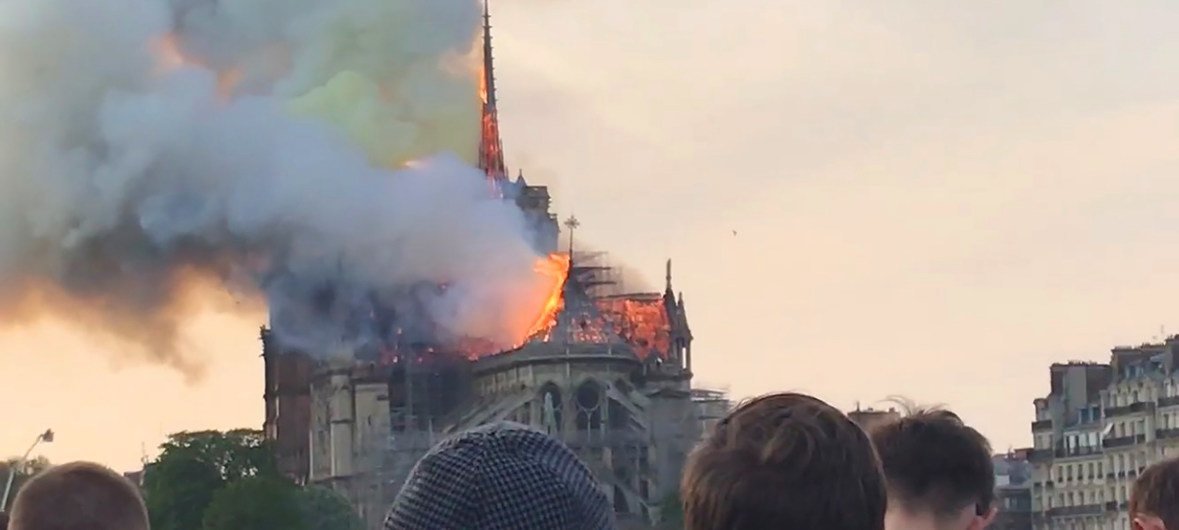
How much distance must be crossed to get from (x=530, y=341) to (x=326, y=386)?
1210 cm

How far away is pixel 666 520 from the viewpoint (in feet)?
409

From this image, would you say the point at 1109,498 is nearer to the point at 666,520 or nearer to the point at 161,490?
the point at 666,520

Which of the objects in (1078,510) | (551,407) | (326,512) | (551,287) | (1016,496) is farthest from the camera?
(1016,496)

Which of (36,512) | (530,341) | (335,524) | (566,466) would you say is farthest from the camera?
(530,341)

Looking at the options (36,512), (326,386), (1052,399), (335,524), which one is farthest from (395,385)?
(36,512)

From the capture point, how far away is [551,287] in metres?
124

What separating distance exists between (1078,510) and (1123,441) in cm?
571

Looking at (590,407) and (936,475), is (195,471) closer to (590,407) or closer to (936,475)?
(590,407)

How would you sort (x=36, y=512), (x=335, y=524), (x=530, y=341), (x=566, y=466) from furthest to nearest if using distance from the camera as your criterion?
(x=530, y=341) → (x=335, y=524) → (x=36, y=512) → (x=566, y=466)

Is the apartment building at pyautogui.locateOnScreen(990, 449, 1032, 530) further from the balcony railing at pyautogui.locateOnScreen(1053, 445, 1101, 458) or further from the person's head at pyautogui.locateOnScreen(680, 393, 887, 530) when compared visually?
the person's head at pyautogui.locateOnScreen(680, 393, 887, 530)

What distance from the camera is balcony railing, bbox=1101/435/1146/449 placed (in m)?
117

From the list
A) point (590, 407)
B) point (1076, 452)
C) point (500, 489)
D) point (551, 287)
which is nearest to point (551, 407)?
point (590, 407)

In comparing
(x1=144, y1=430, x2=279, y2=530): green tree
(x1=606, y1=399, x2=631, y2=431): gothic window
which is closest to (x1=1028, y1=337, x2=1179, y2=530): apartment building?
(x1=606, y1=399, x2=631, y2=431): gothic window

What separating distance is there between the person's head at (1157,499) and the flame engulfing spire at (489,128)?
385 ft
